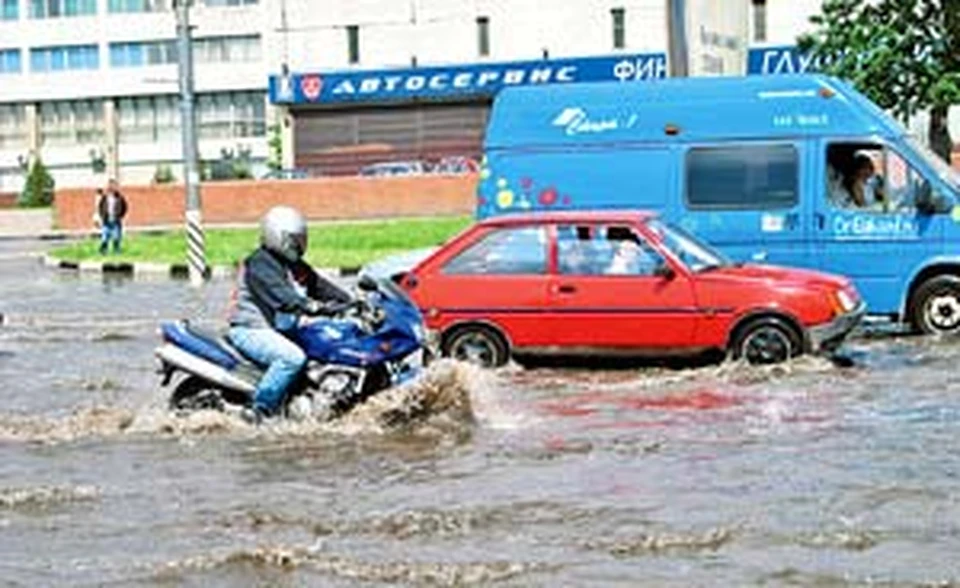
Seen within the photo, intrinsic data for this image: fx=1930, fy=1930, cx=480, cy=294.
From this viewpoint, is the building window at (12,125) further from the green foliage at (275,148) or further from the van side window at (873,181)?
the van side window at (873,181)

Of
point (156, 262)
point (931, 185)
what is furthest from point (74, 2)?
point (931, 185)

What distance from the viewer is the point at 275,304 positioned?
1219cm

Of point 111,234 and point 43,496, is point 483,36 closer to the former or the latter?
point 111,234

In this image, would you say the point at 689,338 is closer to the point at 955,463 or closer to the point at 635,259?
the point at 635,259

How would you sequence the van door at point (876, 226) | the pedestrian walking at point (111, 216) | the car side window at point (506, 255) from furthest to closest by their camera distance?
1. the pedestrian walking at point (111, 216)
2. the van door at point (876, 226)
3. the car side window at point (506, 255)

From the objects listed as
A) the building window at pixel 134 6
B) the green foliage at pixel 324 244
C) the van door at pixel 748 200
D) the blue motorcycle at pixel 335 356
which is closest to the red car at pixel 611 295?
the van door at pixel 748 200

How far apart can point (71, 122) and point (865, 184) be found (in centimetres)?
8499

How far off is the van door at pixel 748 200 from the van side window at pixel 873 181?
12.9 inches

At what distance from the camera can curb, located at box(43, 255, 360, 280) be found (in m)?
32.0

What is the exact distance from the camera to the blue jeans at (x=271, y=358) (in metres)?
12.3

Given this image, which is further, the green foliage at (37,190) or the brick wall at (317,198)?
the green foliage at (37,190)

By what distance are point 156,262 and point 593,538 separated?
2853 centimetres

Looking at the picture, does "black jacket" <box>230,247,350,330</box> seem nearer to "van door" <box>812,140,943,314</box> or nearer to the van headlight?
the van headlight

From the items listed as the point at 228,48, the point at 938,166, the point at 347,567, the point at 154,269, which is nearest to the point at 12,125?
the point at 228,48
